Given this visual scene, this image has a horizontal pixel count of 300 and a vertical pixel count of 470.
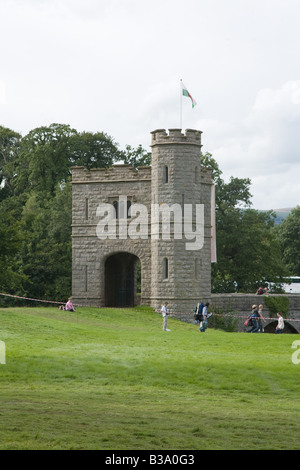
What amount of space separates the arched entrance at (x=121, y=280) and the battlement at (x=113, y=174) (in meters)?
4.67

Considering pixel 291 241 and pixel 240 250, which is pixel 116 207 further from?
pixel 291 241

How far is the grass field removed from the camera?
11609 mm

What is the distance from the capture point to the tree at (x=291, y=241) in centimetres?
8150

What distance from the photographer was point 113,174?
46.6 metres

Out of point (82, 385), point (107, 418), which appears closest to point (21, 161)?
point (82, 385)

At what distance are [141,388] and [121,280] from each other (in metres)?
30.9

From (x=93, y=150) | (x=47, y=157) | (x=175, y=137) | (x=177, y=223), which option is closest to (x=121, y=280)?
(x=177, y=223)

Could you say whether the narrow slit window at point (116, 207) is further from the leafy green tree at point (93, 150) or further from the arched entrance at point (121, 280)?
the leafy green tree at point (93, 150)

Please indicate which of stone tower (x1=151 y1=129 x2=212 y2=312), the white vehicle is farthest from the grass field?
the white vehicle

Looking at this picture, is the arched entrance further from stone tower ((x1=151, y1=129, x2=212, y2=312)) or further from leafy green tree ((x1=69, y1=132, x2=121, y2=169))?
leafy green tree ((x1=69, y1=132, x2=121, y2=169))

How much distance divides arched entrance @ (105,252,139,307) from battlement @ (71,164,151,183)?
4668mm

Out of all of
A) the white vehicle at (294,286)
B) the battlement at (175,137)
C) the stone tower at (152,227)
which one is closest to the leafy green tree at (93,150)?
the stone tower at (152,227)

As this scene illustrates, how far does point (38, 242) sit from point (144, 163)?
14.8 metres

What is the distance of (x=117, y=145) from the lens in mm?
71438
